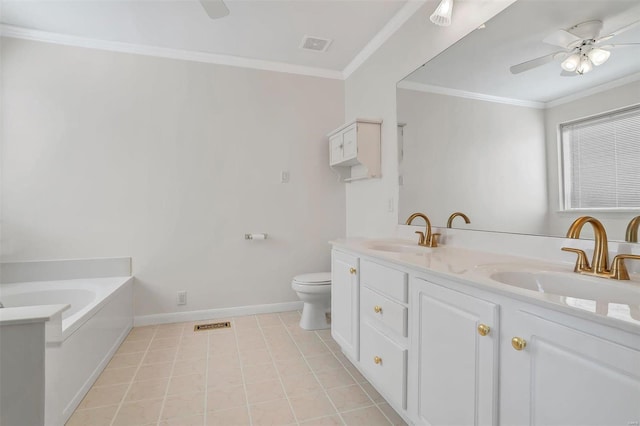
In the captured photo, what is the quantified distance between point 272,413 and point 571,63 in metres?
2.04

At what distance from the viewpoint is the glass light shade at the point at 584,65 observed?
1121 millimetres

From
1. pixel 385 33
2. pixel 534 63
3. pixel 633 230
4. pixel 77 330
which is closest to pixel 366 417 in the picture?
pixel 633 230

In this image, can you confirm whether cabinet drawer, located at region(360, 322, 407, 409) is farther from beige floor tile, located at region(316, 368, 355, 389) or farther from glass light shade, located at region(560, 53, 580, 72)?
glass light shade, located at region(560, 53, 580, 72)

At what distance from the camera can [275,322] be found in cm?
269

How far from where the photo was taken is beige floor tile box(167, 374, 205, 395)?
1.69m

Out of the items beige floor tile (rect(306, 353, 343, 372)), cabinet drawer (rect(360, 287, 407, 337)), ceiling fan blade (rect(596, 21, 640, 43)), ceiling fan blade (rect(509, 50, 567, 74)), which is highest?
ceiling fan blade (rect(509, 50, 567, 74))

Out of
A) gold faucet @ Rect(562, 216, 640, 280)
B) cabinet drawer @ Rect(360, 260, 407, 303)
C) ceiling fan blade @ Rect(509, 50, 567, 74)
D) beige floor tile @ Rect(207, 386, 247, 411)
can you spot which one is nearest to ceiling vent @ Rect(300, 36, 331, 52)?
ceiling fan blade @ Rect(509, 50, 567, 74)

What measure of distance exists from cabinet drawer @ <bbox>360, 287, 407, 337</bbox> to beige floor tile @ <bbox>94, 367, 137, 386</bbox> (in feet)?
4.92

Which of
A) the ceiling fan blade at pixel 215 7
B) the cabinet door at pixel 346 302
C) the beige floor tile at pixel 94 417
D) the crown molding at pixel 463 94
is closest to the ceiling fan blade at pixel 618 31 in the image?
the crown molding at pixel 463 94

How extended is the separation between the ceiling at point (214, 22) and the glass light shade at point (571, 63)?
1.25m

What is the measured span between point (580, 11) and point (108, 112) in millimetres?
3097

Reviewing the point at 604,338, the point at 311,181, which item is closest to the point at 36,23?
the point at 311,181

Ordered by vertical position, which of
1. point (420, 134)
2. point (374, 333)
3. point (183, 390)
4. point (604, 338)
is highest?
point (420, 134)

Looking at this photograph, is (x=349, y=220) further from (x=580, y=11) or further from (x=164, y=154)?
(x=580, y=11)
